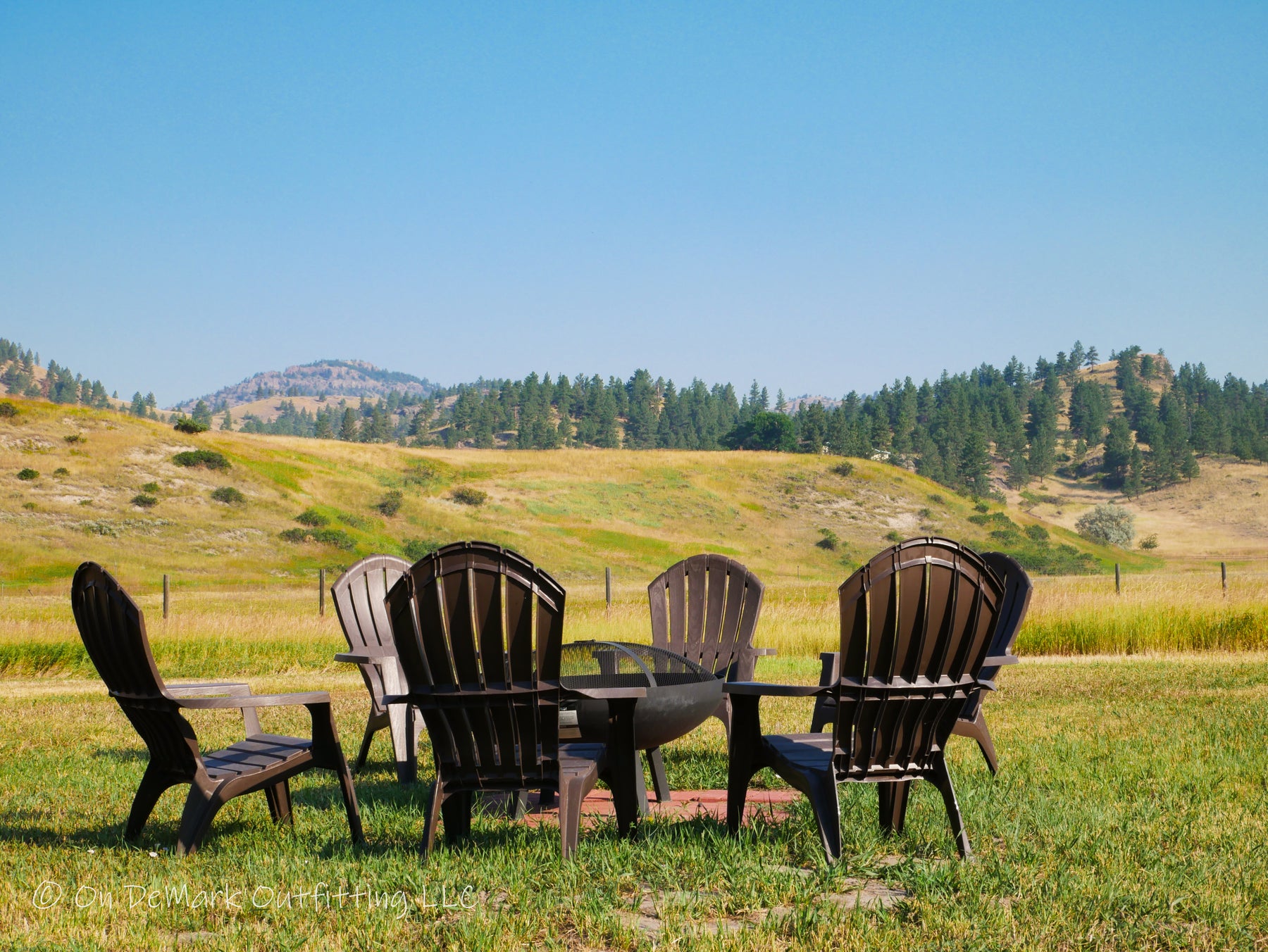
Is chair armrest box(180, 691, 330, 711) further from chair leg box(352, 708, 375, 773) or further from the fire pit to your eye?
chair leg box(352, 708, 375, 773)

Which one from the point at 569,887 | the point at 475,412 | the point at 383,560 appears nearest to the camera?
the point at 569,887

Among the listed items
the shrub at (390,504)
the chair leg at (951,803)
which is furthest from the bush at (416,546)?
the chair leg at (951,803)

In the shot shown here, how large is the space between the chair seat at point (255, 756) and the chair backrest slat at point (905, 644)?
212 centimetres

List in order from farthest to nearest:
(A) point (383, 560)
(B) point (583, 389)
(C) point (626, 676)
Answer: (B) point (583, 389), (A) point (383, 560), (C) point (626, 676)

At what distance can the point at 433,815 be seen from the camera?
364 cm

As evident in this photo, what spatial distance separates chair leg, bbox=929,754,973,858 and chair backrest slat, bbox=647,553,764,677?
7.64 feet

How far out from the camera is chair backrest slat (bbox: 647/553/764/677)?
6129 millimetres

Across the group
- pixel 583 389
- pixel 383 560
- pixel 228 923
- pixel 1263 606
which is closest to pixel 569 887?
pixel 228 923

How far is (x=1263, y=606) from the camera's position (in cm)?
1216

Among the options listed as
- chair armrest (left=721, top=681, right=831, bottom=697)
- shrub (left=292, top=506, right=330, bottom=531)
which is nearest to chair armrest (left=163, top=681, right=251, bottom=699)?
chair armrest (left=721, top=681, right=831, bottom=697)

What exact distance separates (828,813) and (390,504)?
173ft

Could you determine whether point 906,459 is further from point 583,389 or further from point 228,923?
point 228,923

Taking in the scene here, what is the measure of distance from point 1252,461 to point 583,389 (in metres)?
85.2

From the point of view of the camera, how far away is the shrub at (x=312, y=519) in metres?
48.4
